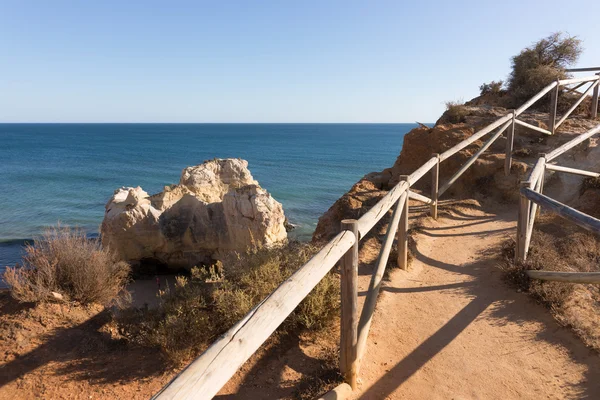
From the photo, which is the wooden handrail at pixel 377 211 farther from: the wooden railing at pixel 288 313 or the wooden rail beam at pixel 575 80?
the wooden rail beam at pixel 575 80

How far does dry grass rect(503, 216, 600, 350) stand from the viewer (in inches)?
178

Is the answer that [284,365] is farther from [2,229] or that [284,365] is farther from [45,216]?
[45,216]

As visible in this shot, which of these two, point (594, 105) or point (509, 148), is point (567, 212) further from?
point (594, 105)

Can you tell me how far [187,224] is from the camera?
55.6ft

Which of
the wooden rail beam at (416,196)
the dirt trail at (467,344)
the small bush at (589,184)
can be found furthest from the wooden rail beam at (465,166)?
the dirt trail at (467,344)

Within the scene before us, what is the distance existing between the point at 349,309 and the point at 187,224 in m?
14.5

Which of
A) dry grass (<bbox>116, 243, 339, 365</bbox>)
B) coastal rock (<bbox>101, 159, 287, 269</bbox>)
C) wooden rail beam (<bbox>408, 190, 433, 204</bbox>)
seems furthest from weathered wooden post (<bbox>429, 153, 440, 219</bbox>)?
coastal rock (<bbox>101, 159, 287, 269</bbox>)

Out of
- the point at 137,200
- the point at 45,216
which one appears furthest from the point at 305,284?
the point at 45,216

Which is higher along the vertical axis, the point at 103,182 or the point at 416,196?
the point at 416,196

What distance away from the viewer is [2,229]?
24125mm


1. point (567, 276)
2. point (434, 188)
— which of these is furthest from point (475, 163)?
point (567, 276)

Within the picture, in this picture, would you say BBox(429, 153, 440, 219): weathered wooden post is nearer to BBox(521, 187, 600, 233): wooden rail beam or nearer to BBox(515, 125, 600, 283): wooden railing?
BBox(515, 125, 600, 283): wooden railing

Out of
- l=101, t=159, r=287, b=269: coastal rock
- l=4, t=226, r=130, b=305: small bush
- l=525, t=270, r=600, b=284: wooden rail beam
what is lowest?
l=101, t=159, r=287, b=269: coastal rock

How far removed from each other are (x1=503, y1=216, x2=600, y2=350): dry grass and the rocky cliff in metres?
2.92
